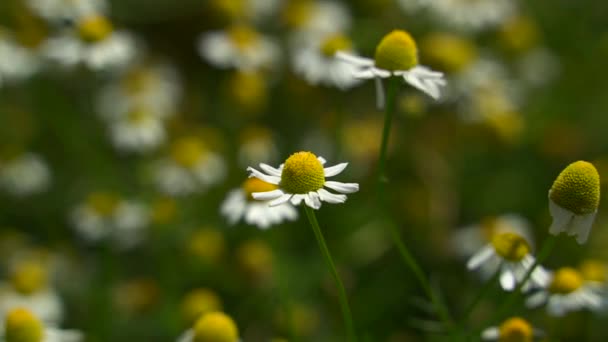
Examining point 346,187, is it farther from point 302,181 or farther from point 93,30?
point 93,30

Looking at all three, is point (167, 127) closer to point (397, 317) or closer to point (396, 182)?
point (396, 182)

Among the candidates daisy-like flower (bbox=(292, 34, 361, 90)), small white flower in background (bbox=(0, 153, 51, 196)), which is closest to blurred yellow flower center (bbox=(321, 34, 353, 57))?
daisy-like flower (bbox=(292, 34, 361, 90))

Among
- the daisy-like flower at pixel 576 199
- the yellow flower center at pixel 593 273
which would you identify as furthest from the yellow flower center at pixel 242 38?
the daisy-like flower at pixel 576 199

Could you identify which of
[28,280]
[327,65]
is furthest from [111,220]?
[327,65]

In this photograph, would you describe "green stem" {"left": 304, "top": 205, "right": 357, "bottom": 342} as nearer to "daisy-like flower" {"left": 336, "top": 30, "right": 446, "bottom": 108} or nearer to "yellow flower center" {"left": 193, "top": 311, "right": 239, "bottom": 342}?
"yellow flower center" {"left": 193, "top": 311, "right": 239, "bottom": 342}

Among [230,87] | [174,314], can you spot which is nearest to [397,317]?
[174,314]

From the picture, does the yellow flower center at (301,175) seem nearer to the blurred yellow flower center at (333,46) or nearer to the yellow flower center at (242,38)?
the blurred yellow flower center at (333,46)
